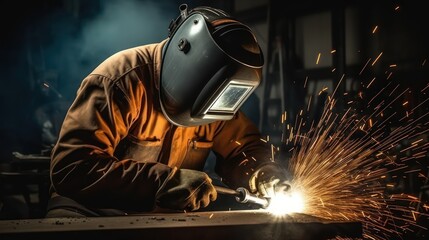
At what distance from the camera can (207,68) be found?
227 cm

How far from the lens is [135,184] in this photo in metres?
2.19

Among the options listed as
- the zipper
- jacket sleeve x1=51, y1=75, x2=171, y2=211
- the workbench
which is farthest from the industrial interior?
Answer: the zipper

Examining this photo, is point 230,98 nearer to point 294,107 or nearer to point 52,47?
point 294,107

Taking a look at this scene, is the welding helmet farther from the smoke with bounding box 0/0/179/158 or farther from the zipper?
the smoke with bounding box 0/0/179/158

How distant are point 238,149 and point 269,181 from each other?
1.21ft

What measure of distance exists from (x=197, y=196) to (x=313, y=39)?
4754 millimetres

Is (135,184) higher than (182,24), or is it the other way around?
(182,24)

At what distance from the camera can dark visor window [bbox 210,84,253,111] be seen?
2352 millimetres

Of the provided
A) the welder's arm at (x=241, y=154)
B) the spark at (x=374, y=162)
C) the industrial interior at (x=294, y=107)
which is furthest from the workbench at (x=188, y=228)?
the spark at (x=374, y=162)

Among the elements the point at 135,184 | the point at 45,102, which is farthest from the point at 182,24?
the point at 45,102

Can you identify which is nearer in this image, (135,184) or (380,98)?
(135,184)

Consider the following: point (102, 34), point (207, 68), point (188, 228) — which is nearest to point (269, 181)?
point (207, 68)

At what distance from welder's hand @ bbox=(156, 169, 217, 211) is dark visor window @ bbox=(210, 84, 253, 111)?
0.35 m

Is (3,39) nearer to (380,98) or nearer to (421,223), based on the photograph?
(380,98)
